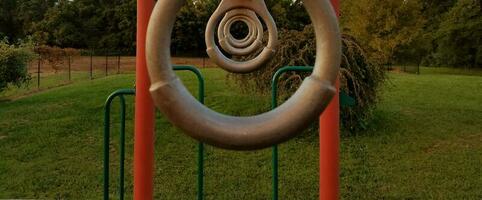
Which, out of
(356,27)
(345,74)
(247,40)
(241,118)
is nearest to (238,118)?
(241,118)

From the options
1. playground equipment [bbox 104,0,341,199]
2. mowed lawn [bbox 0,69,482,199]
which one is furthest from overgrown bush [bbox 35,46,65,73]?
playground equipment [bbox 104,0,341,199]

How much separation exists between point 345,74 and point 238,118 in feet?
22.3

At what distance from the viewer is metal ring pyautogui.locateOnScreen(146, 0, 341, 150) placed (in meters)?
0.90

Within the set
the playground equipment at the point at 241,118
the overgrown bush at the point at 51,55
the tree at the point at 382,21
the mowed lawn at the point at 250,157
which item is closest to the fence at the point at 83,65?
the overgrown bush at the point at 51,55

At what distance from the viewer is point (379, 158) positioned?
7539 millimetres

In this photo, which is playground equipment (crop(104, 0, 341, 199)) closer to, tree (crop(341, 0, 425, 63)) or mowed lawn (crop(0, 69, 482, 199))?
mowed lawn (crop(0, 69, 482, 199))

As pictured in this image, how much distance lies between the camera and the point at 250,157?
7746 millimetres

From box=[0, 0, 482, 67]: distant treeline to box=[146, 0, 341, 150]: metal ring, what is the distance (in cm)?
1787

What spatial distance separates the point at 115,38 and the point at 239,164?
90.7 ft

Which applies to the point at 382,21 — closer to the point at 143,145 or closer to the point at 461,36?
the point at 461,36

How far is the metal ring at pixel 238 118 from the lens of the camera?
2.95 ft

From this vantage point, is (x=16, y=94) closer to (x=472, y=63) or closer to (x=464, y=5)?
(x=464, y=5)

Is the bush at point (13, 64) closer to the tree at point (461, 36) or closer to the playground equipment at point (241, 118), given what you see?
the playground equipment at point (241, 118)

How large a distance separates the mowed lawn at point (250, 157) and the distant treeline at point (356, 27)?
31.2 feet
